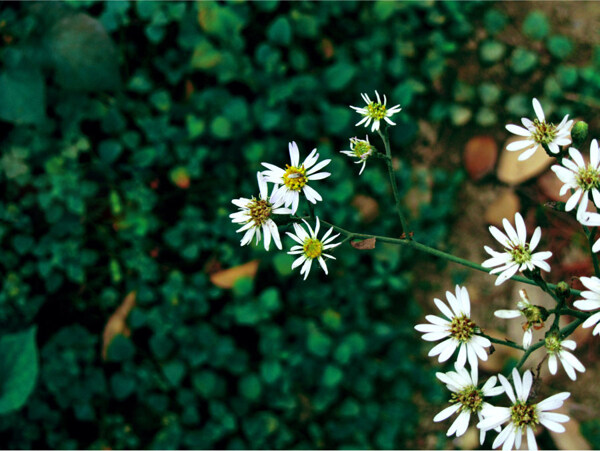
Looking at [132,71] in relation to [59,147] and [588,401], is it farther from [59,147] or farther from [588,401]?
[588,401]

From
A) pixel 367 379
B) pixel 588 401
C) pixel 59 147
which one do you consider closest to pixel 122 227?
pixel 59 147

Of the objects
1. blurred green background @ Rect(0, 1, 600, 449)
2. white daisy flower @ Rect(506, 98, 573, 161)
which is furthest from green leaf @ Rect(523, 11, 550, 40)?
white daisy flower @ Rect(506, 98, 573, 161)

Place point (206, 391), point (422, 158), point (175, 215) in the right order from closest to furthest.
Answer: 1. point (206, 391)
2. point (175, 215)
3. point (422, 158)

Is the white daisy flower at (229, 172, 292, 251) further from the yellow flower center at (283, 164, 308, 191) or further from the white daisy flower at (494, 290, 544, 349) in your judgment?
the white daisy flower at (494, 290, 544, 349)

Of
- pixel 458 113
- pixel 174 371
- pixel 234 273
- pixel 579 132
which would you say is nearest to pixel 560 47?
pixel 458 113

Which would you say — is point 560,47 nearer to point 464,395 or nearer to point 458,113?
point 458,113
